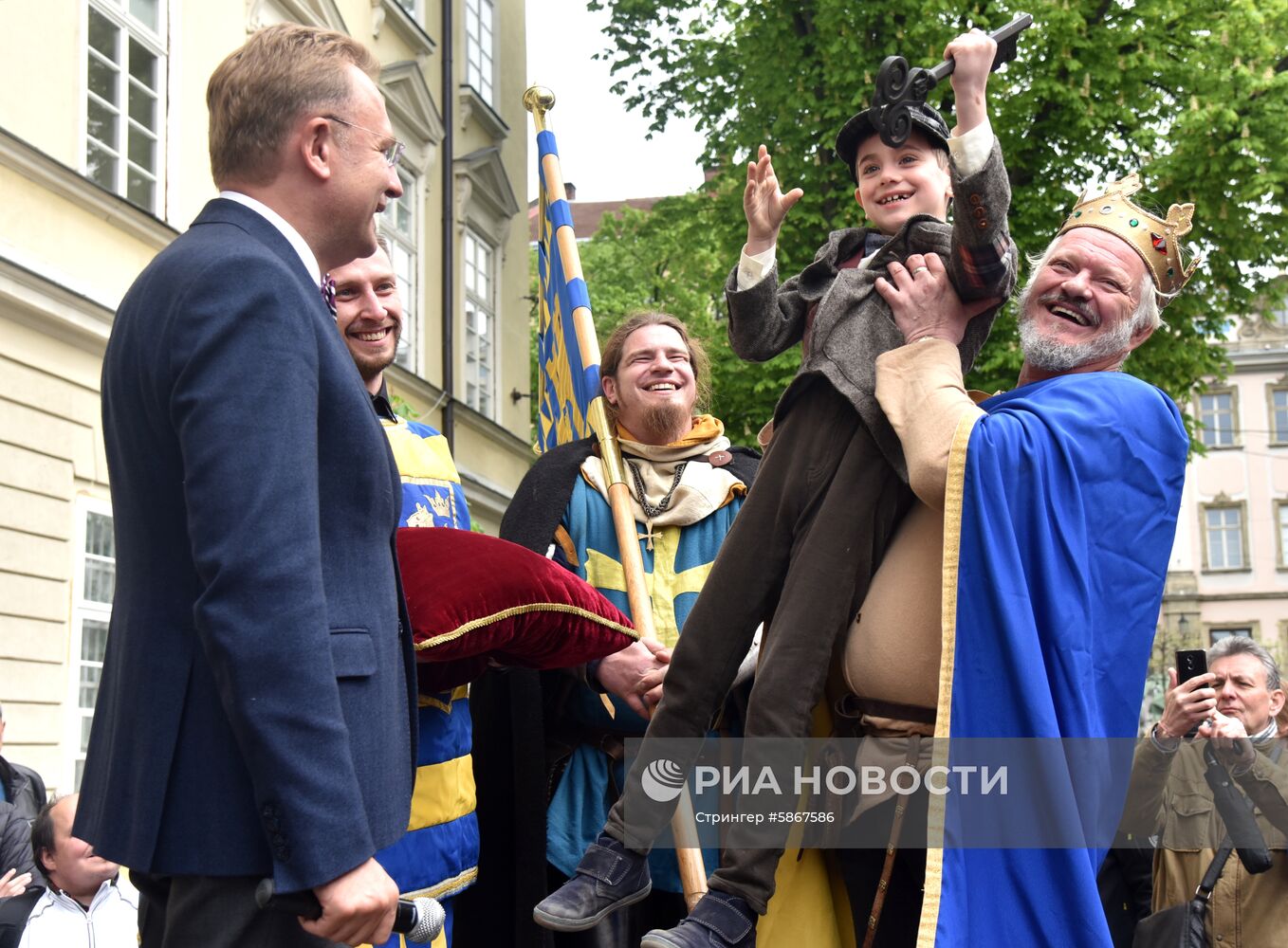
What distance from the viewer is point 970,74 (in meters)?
3.04

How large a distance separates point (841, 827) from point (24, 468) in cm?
786

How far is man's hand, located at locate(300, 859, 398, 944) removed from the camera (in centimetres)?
217

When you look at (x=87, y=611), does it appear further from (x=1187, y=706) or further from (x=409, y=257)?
(x=1187, y=706)

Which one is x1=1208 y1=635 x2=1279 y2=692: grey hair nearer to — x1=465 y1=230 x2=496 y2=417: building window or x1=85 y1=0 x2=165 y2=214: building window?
x1=85 y1=0 x2=165 y2=214: building window

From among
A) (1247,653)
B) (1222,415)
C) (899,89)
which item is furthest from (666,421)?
(1222,415)

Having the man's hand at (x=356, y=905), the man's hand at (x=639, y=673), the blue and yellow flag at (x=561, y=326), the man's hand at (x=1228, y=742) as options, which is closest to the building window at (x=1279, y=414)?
the man's hand at (x=1228, y=742)

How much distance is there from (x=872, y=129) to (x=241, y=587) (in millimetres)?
2038

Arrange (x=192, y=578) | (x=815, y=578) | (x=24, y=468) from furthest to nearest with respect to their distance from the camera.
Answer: (x=24, y=468), (x=815, y=578), (x=192, y=578)

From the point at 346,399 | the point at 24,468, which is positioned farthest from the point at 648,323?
Answer: the point at 24,468

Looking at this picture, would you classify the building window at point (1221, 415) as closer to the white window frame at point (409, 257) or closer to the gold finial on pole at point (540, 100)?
the white window frame at point (409, 257)

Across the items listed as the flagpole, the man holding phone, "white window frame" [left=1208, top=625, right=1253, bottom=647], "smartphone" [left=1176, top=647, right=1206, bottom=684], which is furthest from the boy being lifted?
"white window frame" [left=1208, top=625, right=1253, bottom=647]

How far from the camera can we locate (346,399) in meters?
2.45

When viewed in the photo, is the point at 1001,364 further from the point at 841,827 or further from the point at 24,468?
the point at 841,827

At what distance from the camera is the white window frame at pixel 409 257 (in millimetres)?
16703
